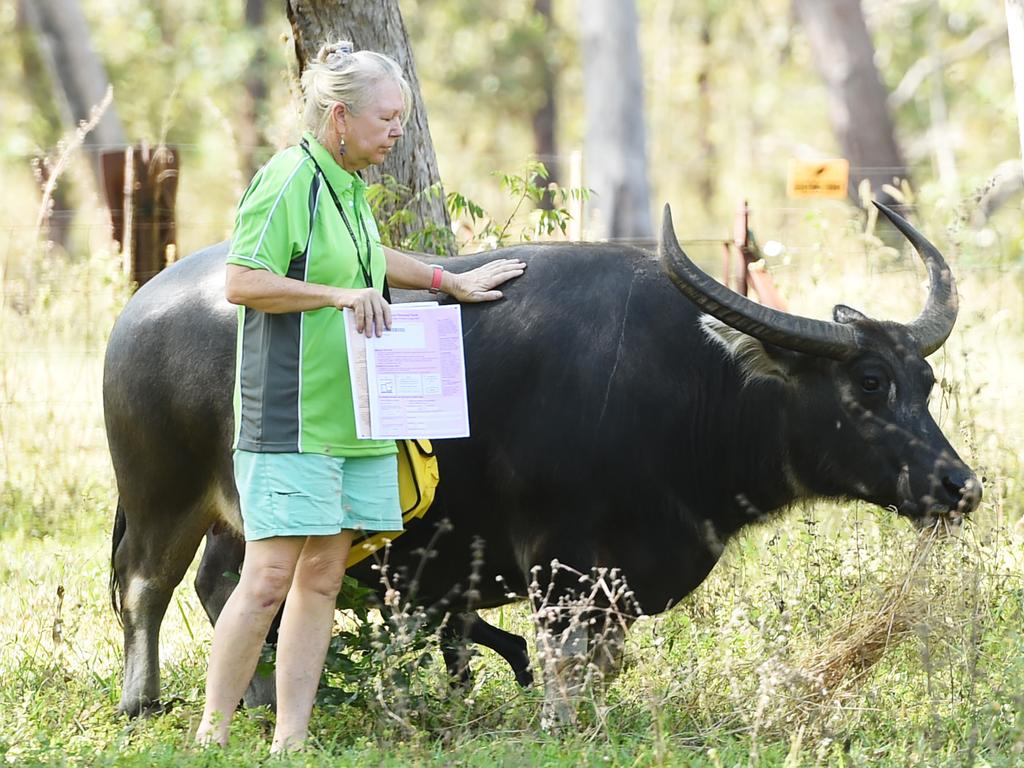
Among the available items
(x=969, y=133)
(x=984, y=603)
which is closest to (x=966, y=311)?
(x=984, y=603)

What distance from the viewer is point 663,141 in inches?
1518

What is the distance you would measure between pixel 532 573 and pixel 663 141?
34603mm

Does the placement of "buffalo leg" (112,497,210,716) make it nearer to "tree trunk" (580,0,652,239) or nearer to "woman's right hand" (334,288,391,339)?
"woman's right hand" (334,288,391,339)

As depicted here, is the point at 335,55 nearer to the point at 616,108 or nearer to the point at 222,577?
the point at 222,577

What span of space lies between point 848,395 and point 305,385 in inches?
76.4

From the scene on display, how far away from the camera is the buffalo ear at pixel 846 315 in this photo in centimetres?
521

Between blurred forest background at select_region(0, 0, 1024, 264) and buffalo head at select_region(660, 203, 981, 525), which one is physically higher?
blurred forest background at select_region(0, 0, 1024, 264)

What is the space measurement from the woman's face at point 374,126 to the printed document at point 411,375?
1.64 feet

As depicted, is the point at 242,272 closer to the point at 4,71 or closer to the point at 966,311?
the point at 966,311

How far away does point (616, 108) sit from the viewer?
21.0 metres

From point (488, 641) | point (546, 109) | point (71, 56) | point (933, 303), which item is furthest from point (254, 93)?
point (933, 303)

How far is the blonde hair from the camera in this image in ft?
A: 14.7

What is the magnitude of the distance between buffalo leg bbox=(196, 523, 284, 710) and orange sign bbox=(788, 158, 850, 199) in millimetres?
4600

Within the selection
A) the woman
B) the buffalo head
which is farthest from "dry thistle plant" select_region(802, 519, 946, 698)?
the woman
